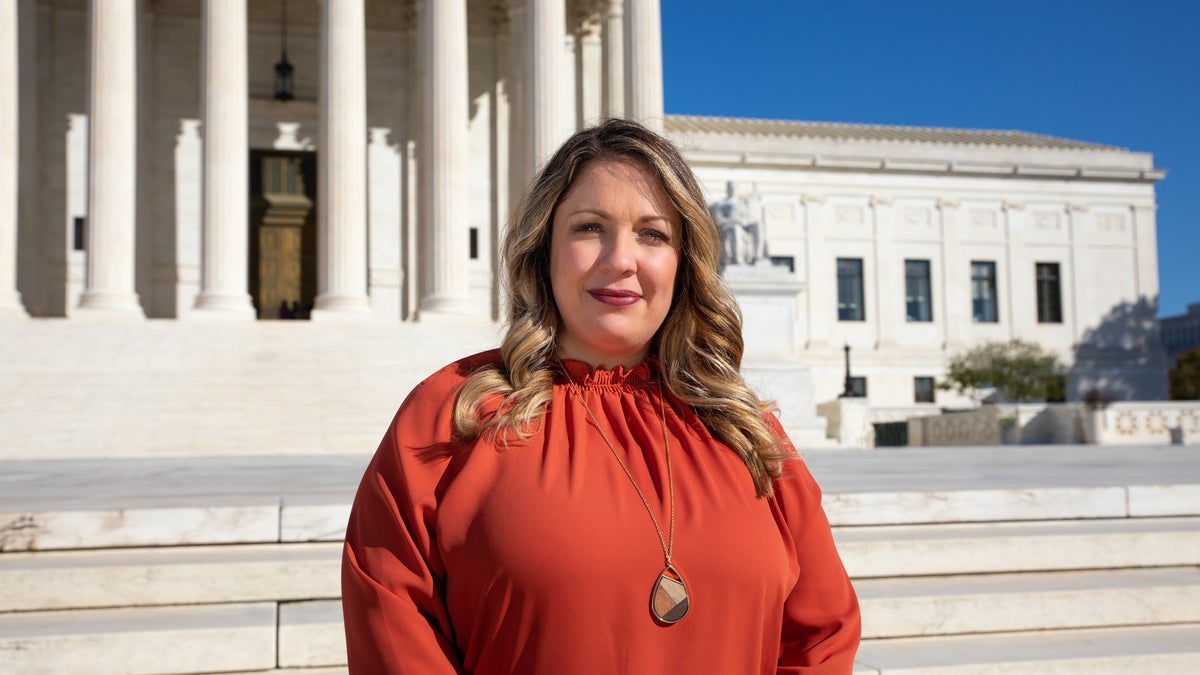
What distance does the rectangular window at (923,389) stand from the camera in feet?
174

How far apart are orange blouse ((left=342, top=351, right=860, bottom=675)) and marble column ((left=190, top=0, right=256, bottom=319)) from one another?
26960 millimetres

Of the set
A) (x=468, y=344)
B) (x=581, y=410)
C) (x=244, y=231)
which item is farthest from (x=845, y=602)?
(x=244, y=231)

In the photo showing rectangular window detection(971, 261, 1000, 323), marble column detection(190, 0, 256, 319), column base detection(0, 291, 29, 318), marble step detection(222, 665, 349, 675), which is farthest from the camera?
rectangular window detection(971, 261, 1000, 323)

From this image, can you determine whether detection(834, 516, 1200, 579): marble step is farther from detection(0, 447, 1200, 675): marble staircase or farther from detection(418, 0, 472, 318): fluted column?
detection(418, 0, 472, 318): fluted column

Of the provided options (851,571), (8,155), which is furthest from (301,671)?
(8,155)

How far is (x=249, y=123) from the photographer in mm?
36812

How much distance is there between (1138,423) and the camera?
101 ft

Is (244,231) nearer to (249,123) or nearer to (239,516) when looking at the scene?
(249,123)

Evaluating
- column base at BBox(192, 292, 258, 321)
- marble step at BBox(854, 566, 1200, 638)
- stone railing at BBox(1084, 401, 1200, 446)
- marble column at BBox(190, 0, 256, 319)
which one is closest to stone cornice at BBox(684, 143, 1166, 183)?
stone railing at BBox(1084, 401, 1200, 446)

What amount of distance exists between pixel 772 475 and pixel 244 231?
28149 mm

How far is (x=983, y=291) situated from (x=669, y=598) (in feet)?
190

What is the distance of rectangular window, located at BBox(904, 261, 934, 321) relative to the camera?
181 feet

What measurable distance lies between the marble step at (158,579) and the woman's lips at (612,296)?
3.81 m

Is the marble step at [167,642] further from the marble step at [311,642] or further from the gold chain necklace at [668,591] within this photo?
the gold chain necklace at [668,591]
